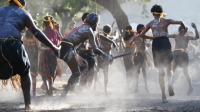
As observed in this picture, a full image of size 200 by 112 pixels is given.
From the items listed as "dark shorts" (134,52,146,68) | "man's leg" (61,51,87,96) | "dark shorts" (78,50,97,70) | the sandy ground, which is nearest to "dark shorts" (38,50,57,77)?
the sandy ground

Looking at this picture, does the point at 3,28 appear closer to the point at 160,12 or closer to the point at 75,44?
the point at 75,44

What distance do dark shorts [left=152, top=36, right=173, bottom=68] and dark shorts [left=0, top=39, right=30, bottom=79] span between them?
2.85 m

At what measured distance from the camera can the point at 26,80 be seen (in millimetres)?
5137

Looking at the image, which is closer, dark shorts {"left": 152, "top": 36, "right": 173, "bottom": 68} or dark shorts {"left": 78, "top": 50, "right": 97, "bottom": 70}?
dark shorts {"left": 152, "top": 36, "right": 173, "bottom": 68}

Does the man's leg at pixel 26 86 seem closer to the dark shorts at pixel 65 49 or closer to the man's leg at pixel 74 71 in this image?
the man's leg at pixel 74 71

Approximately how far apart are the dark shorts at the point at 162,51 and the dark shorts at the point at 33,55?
323 centimetres

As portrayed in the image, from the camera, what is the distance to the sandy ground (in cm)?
544

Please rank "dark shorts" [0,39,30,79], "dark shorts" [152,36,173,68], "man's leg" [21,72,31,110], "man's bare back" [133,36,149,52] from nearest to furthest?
"dark shorts" [0,39,30,79], "man's leg" [21,72,31,110], "dark shorts" [152,36,173,68], "man's bare back" [133,36,149,52]

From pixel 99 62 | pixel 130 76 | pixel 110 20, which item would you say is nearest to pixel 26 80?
pixel 99 62

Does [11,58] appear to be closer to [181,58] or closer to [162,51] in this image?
[162,51]

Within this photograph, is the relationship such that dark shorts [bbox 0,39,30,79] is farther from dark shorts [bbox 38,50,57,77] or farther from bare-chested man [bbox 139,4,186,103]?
dark shorts [bbox 38,50,57,77]

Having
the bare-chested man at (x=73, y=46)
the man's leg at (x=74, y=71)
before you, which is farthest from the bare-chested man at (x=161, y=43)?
the man's leg at (x=74, y=71)

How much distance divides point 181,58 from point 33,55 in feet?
13.1

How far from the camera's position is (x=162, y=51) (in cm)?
671
